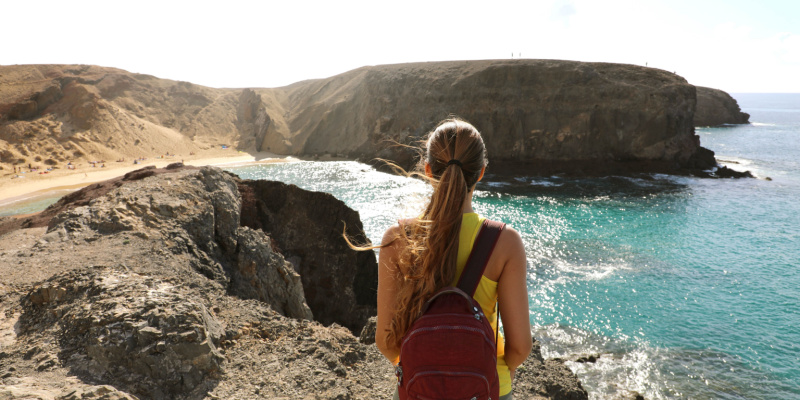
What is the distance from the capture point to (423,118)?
142ft

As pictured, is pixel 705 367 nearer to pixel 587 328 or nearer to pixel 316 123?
pixel 587 328

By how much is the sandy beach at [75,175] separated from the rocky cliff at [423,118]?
8.16ft

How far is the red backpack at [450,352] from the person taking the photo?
177 centimetres

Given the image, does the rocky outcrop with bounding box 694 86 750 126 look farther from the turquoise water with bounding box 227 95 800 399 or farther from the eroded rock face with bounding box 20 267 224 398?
the eroded rock face with bounding box 20 267 224 398

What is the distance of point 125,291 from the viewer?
5.01 meters

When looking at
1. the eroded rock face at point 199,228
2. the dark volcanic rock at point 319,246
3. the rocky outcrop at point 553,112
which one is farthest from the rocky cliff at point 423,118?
the eroded rock face at point 199,228

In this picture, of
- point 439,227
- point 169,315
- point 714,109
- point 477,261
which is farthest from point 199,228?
point 714,109

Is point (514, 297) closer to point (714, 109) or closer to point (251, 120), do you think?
point (251, 120)

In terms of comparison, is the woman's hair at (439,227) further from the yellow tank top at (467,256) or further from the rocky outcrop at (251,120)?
the rocky outcrop at (251,120)

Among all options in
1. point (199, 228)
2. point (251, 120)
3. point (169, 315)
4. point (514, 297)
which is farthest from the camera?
point (251, 120)

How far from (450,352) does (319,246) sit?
9423mm

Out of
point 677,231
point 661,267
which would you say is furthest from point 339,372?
point 677,231

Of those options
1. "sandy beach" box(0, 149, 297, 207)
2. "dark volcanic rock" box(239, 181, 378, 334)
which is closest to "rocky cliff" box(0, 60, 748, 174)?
"sandy beach" box(0, 149, 297, 207)

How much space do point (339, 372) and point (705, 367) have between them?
35.2 ft
